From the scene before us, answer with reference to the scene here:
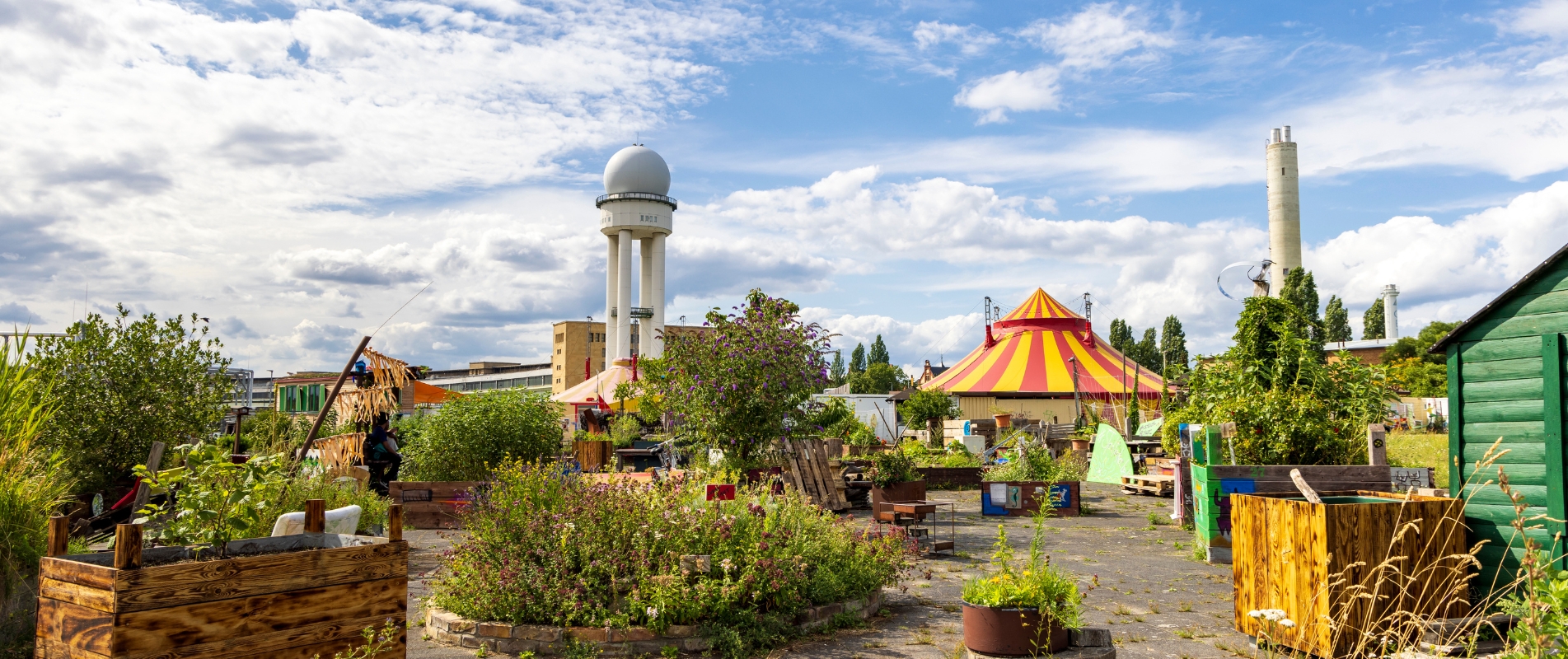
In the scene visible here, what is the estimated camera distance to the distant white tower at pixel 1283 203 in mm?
67312

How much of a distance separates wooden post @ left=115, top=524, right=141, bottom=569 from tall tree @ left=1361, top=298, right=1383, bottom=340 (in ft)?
303

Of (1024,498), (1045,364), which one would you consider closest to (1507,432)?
(1024,498)

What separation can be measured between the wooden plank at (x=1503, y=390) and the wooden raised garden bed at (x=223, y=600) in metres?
6.51

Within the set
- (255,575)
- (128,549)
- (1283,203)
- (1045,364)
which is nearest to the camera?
(128,549)

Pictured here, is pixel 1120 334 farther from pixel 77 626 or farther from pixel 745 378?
pixel 77 626

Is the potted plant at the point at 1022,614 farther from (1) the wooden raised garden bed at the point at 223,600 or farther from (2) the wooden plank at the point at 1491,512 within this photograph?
(1) the wooden raised garden bed at the point at 223,600

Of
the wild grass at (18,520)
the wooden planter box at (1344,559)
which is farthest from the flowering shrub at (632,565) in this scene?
the wooden planter box at (1344,559)

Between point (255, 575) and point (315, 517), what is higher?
point (315, 517)

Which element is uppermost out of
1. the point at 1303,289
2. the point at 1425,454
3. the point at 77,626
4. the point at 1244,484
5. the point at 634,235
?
the point at 634,235

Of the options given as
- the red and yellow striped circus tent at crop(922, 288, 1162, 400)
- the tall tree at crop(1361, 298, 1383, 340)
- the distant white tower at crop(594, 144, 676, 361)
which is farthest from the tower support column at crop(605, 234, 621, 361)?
the tall tree at crop(1361, 298, 1383, 340)

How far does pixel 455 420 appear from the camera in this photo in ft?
40.4

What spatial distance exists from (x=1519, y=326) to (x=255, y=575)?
23.5ft

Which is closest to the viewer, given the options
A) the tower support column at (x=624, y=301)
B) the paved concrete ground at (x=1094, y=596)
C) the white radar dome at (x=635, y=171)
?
the paved concrete ground at (x=1094, y=596)

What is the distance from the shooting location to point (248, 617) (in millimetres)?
4523
